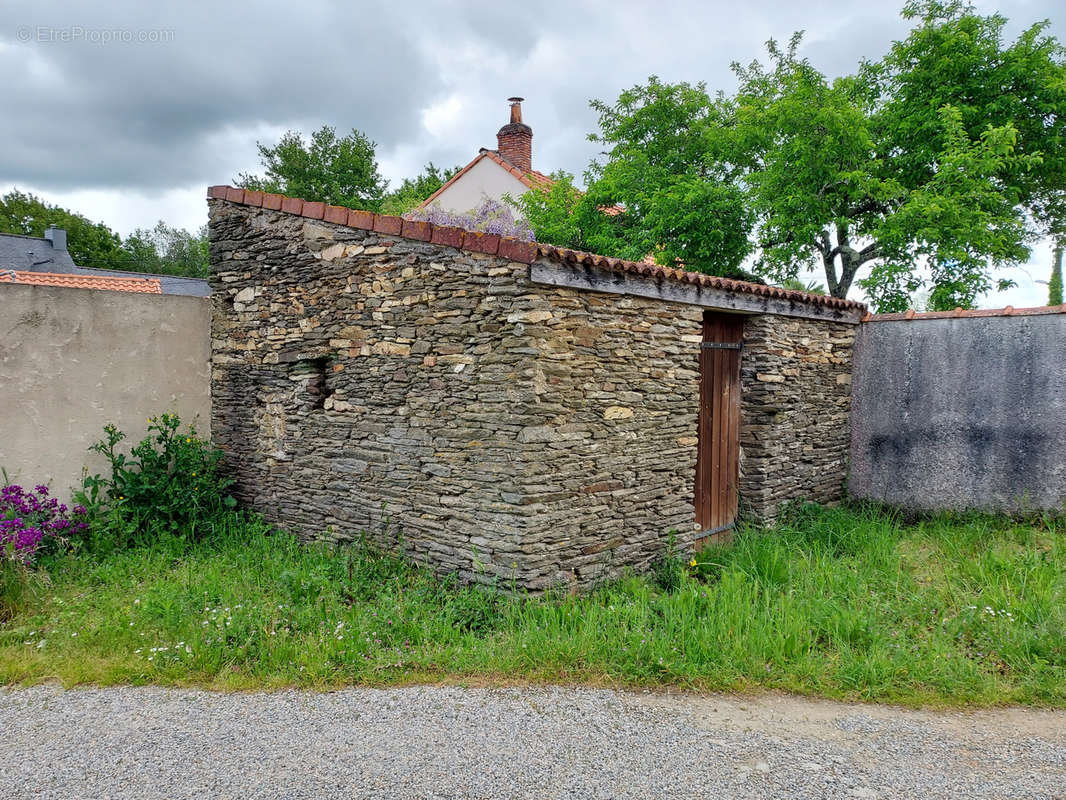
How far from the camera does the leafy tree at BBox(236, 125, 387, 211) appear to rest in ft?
83.5

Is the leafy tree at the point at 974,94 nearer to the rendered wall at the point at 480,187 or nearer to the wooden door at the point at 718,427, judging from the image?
the wooden door at the point at 718,427

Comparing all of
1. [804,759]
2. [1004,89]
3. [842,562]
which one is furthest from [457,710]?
[1004,89]

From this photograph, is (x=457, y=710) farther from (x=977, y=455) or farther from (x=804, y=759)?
(x=977, y=455)

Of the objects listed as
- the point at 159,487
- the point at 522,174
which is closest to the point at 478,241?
the point at 159,487

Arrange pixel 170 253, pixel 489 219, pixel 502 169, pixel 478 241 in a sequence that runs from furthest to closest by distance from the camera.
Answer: pixel 170 253
pixel 502 169
pixel 489 219
pixel 478 241

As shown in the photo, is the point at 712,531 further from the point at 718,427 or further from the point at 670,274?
the point at 670,274

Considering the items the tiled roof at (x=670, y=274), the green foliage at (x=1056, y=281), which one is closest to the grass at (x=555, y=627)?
the tiled roof at (x=670, y=274)

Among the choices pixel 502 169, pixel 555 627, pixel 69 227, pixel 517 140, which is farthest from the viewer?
pixel 69 227

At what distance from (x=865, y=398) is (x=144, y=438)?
7813 mm

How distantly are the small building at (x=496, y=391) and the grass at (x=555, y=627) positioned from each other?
48 centimetres

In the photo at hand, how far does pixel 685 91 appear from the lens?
12602 mm

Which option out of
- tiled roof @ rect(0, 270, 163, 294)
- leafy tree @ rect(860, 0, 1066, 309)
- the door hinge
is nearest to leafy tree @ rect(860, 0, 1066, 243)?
leafy tree @ rect(860, 0, 1066, 309)

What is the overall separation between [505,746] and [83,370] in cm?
523

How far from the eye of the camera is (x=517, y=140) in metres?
17.2
